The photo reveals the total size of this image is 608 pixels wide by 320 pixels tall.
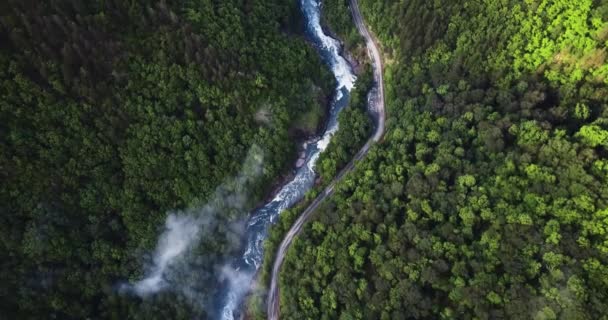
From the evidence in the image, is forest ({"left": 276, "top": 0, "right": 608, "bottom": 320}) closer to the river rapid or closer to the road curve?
the road curve

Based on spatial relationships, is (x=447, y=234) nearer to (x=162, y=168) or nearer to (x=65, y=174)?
(x=162, y=168)

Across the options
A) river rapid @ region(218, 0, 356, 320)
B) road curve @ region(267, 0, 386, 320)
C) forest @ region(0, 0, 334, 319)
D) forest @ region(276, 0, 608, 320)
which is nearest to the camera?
forest @ region(276, 0, 608, 320)

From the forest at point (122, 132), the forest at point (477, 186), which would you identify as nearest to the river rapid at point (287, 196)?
the forest at point (122, 132)

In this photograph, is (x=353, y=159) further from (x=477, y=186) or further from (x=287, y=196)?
(x=477, y=186)

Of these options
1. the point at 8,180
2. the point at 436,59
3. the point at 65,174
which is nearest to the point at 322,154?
the point at 436,59

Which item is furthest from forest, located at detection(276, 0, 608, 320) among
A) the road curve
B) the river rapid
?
the river rapid

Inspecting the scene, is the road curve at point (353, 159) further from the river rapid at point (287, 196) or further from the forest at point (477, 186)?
the river rapid at point (287, 196)

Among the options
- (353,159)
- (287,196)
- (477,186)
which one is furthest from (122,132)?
(477,186)
